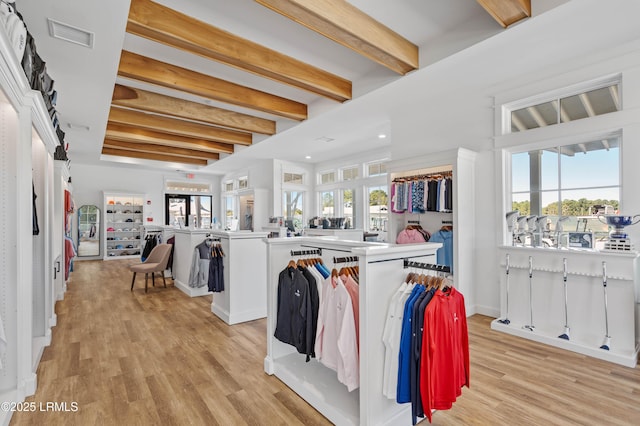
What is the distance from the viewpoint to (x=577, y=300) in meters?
3.29

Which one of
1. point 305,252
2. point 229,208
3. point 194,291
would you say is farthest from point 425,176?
point 229,208

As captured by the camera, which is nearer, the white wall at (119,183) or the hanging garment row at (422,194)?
the hanging garment row at (422,194)

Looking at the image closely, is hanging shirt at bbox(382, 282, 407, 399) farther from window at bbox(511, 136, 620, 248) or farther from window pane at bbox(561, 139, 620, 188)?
window pane at bbox(561, 139, 620, 188)

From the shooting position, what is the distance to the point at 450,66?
353cm

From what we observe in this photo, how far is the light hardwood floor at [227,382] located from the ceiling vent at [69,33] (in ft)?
9.70

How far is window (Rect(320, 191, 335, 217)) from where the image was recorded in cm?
921

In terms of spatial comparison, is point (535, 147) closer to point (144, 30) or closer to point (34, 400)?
point (144, 30)

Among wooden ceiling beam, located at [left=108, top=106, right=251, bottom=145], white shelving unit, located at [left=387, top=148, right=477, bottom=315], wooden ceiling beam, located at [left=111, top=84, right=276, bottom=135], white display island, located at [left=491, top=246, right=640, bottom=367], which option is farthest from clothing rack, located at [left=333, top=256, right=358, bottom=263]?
wooden ceiling beam, located at [left=108, top=106, right=251, bottom=145]

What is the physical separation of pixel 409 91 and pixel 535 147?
1725mm

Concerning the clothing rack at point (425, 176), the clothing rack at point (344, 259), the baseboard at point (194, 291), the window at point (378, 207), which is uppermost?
the clothing rack at point (425, 176)

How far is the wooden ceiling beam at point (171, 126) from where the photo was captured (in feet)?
18.3

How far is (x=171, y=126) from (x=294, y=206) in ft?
14.4

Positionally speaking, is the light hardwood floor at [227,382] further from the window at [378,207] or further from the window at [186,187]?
the window at [186,187]

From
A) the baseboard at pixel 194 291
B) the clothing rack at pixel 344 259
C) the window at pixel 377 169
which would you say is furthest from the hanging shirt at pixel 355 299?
A: the window at pixel 377 169
